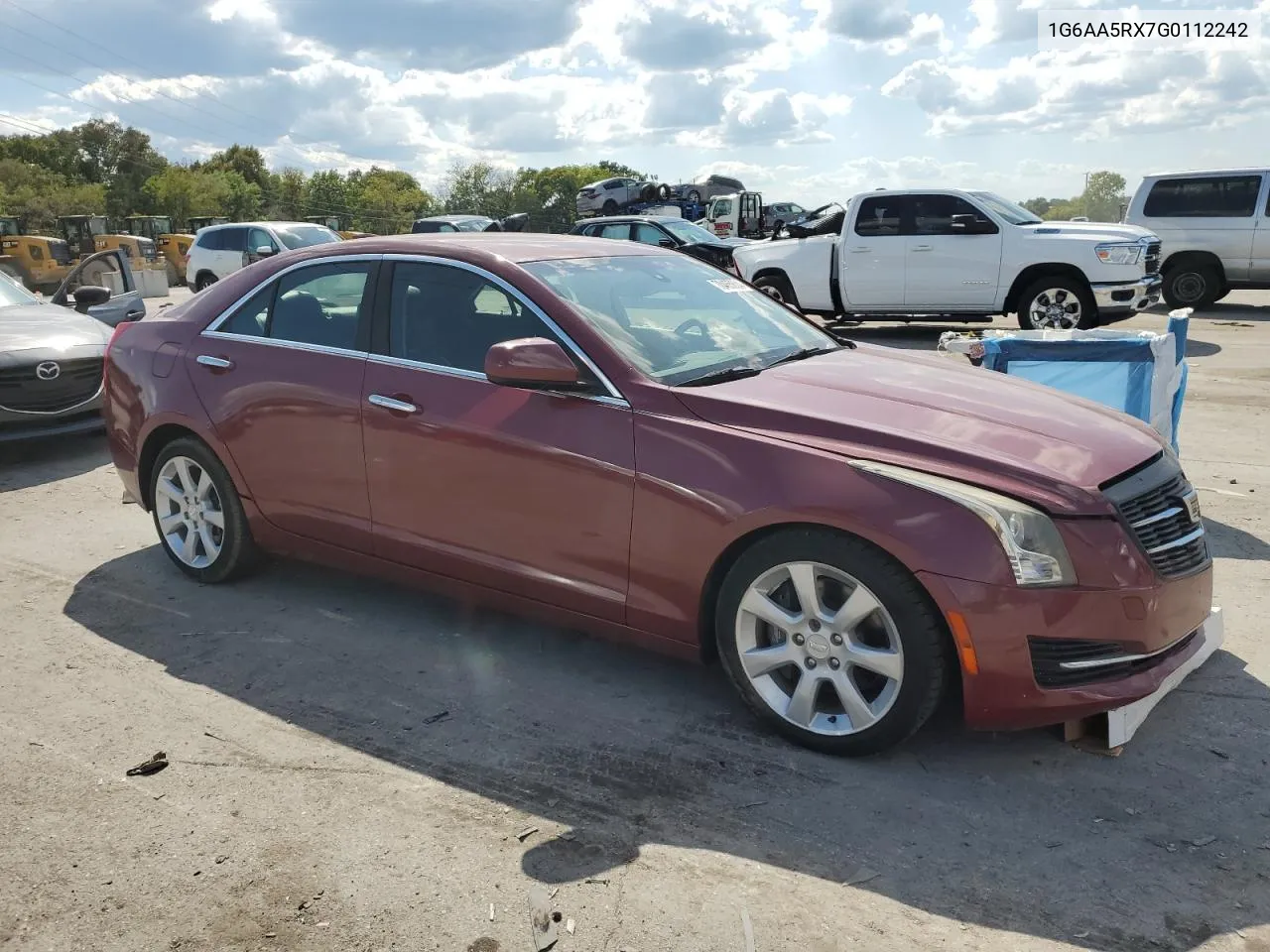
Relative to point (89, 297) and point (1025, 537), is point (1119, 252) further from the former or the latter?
point (89, 297)

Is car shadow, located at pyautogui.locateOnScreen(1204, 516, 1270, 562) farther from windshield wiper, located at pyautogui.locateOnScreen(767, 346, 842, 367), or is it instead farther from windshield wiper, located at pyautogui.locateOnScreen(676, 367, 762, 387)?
windshield wiper, located at pyautogui.locateOnScreen(676, 367, 762, 387)

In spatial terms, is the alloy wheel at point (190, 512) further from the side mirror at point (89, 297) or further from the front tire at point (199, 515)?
the side mirror at point (89, 297)

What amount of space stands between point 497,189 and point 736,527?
319 feet

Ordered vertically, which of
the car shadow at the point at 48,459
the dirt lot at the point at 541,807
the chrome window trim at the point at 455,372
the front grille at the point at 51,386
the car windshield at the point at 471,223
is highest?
the car windshield at the point at 471,223

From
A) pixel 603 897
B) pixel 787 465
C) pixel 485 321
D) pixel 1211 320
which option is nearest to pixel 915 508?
pixel 787 465

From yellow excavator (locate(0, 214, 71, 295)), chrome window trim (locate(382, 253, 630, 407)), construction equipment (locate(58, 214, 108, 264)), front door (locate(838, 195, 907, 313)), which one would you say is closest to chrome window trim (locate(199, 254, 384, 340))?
chrome window trim (locate(382, 253, 630, 407))

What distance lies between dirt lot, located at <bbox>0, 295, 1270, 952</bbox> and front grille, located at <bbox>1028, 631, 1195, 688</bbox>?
1.20 ft

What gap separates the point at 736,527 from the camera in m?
3.33

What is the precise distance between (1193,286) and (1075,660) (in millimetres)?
15245

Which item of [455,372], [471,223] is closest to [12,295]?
[455,372]

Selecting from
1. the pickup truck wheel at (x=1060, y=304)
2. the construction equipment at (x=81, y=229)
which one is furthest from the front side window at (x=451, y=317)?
the construction equipment at (x=81, y=229)

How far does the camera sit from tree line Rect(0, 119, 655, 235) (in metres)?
59.9

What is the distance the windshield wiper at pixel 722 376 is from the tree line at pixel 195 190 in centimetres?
4150

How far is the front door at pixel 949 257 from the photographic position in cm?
1237
